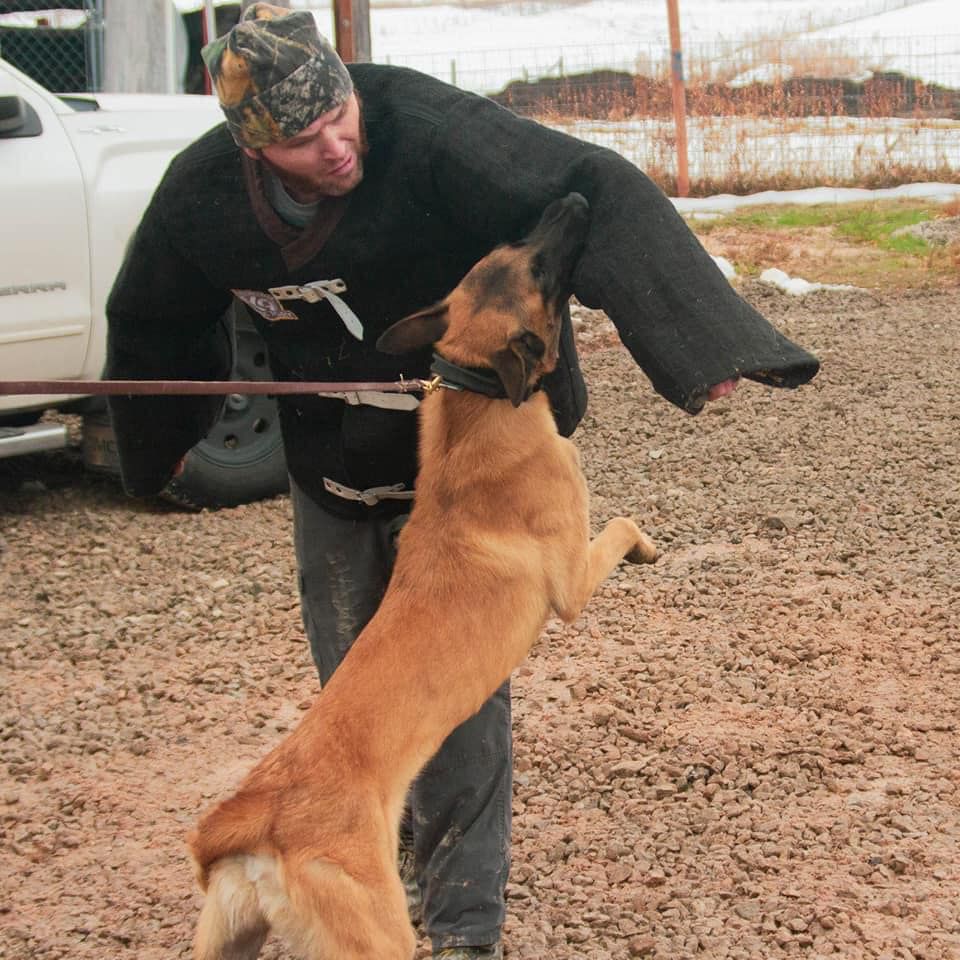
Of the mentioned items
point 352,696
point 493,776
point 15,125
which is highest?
point 15,125

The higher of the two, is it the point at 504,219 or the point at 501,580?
the point at 504,219

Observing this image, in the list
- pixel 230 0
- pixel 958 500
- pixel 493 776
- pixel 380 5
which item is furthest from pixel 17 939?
pixel 380 5

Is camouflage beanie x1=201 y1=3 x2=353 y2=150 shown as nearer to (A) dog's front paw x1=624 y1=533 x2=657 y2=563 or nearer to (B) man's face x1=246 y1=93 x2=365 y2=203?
(B) man's face x1=246 y1=93 x2=365 y2=203

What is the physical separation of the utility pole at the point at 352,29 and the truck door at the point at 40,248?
219 cm

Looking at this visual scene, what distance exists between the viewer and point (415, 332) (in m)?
2.99

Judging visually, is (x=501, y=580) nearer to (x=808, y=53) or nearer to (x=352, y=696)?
(x=352, y=696)

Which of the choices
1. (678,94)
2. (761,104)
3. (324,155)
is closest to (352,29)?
(324,155)

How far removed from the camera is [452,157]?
2805mm

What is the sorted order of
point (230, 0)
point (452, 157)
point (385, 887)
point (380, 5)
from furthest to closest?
point (380, 5), point (230, 0), point (452, 157), point (385, 887)

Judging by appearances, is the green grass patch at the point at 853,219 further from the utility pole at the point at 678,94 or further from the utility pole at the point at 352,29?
the utility pole at the point at 352,29

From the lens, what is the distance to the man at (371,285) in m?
2.66

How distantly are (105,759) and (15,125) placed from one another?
295 cm

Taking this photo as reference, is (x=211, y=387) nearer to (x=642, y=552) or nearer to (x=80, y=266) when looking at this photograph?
(x=642, y=552)

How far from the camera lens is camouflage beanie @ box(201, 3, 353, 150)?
2662mm
